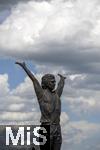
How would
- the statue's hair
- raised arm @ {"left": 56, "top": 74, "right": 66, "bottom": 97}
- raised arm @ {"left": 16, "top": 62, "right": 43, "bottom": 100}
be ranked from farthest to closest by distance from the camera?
raised arm @ {"left": 56, "top": 74, "right": 66, "bottom": 97} → the statue's hair → raised arm @ {"left": 16, "top": 62, "right": 43, "bottom": 100}

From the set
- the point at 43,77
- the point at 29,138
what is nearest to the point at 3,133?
the point at 29,138

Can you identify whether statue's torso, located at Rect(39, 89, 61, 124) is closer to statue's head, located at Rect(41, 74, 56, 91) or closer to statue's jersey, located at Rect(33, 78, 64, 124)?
statue's jersey, located at Rect(33, 78, 64, 124)

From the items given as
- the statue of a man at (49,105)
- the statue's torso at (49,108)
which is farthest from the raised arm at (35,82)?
the statue's torso at (49,108)

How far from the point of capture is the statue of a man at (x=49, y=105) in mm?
27906

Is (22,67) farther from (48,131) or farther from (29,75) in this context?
(48,131)

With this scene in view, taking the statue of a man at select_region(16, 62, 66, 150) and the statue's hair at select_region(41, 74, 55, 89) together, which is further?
the statue's hair at select_region(41, 74, 55, 89)

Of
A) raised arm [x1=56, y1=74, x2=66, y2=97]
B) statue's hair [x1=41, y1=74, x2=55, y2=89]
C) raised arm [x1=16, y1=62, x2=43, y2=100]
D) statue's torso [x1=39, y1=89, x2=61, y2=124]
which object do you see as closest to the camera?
raised arm [x1=16, y1=62, x2=43, y2=100]

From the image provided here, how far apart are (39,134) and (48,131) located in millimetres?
461

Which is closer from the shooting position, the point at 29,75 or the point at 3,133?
the point at 29,75

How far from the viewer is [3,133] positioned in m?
30.6

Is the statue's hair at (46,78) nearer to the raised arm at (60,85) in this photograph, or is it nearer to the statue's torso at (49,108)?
the statue's torso at (49,108)

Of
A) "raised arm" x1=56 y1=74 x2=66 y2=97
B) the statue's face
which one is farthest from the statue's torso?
"raised arm" x1=56 y1=74 x2=66 y2=97

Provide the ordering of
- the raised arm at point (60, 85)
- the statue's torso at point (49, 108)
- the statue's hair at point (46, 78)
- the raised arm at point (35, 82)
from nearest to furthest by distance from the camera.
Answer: the raised arm at point (35, 82) → the statue's torso at point (49, 108) → the statue's hair at point (46, 78) → the raised arm at point (60, 85)

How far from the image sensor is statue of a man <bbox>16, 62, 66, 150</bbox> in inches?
1099
